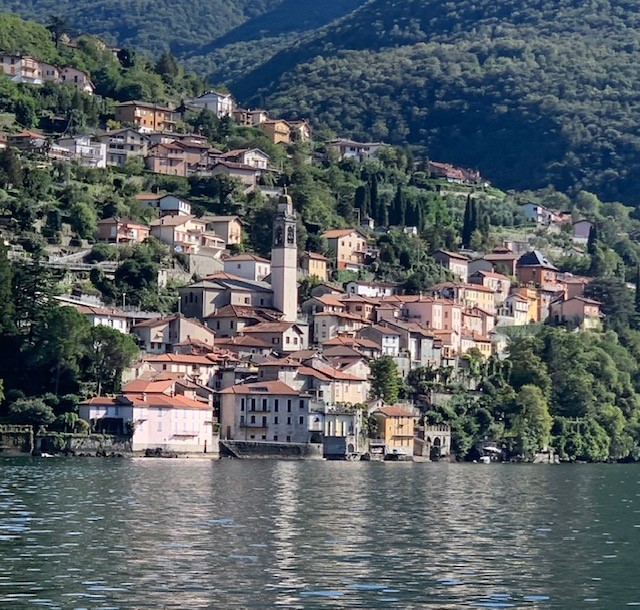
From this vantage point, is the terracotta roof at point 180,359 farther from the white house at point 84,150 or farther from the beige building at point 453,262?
the beige building at point 453,262

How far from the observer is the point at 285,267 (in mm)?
118188

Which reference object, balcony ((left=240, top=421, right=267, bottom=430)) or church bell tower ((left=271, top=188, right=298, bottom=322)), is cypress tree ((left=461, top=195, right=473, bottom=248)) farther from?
balcony ((left=240, top=421, right=267, bottom=430))

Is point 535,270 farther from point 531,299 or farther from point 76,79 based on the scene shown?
point 76,79

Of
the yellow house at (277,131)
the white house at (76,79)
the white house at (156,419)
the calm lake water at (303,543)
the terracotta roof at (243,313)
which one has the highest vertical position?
the white house at (76,79)

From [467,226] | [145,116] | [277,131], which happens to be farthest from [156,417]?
[277,131]

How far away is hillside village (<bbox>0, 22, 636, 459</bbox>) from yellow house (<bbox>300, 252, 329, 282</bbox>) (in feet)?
0.45

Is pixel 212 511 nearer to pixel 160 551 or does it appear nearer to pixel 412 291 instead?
pixel 160 551

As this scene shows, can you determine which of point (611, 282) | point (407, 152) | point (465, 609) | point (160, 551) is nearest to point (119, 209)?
point (611, 282)

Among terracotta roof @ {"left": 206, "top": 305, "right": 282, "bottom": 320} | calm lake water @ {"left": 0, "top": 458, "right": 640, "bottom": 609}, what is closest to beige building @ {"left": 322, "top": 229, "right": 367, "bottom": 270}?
terracotta roof @ {"left": 206, "top": 305, "right": 282, "bottom": 320}

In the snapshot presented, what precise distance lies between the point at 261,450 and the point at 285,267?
23.9 meters

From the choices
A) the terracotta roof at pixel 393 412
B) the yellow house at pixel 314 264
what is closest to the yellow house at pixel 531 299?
the yellow house at pixel 314 264

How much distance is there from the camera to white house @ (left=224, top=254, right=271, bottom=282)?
12175cm

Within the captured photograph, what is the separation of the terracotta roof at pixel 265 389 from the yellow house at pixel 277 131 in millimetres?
65927

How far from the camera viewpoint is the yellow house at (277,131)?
6526 inches
